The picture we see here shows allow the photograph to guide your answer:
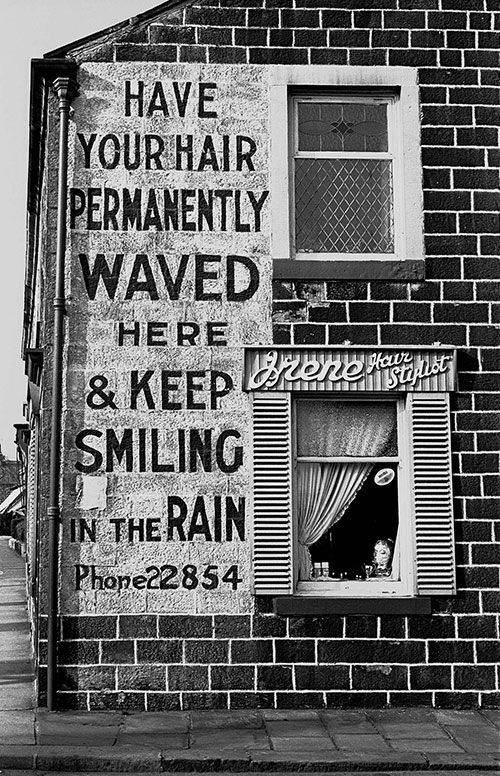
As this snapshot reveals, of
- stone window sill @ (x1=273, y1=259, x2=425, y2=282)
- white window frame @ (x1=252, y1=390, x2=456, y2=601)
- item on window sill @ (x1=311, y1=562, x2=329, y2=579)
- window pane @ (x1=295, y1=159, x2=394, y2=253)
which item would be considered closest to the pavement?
white window frame @ (x1=252, y1=390, x2=456, y2=601)

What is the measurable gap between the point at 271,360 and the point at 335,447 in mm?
1099

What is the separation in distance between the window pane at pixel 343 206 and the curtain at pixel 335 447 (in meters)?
1.65

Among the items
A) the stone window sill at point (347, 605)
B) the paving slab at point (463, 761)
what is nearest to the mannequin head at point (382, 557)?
the stone window sill at point (347, 605)

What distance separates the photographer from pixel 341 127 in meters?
11.3

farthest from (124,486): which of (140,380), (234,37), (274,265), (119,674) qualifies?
(234,37)

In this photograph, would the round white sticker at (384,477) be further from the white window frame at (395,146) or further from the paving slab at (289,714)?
the paving slab at (289,714)

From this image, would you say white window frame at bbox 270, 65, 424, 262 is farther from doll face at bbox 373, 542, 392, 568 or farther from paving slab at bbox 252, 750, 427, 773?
paving slab at bbox 252, 750, 427, 773

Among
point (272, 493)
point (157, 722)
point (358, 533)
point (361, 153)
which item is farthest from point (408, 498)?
point (361, 153)

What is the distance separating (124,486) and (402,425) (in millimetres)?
2831

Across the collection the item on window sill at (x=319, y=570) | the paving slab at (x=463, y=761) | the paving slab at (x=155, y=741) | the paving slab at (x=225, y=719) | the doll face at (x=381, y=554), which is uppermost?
the doll face at (x=381, y=554)

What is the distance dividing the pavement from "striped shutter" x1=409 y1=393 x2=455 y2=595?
1306mm

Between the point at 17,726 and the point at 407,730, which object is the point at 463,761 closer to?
the point at 407,730

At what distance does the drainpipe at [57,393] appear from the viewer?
10.2 meters

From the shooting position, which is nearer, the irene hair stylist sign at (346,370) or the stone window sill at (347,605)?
the stone window sill at (347,605)
